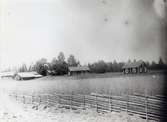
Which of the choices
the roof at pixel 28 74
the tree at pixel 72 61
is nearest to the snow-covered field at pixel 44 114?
the roof at pixel 28 74

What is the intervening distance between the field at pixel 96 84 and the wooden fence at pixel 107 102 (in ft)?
0.08

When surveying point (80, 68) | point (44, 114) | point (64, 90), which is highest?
point (80, 68)

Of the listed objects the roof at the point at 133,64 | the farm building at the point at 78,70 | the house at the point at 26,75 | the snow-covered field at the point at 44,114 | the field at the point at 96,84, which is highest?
the roof at the point at 133,64

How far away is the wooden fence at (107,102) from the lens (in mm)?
1280

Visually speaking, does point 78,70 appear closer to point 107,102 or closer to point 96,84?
point 96,84

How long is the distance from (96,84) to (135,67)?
236mm

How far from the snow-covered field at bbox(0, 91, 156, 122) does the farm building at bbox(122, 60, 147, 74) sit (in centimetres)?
22

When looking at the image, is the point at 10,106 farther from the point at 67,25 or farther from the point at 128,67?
the point at 128,67

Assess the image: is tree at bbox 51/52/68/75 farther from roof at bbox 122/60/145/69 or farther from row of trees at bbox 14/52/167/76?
roof at bbox 122/60/145/69

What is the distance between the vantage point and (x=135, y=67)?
146 centimetres

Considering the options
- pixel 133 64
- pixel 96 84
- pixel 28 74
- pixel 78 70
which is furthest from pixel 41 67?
pixel 133 64

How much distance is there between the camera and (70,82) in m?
1.33

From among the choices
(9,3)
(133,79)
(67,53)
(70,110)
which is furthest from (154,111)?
(9,3)

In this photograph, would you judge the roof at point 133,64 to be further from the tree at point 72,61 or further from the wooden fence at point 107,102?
the tree at point 72,61
